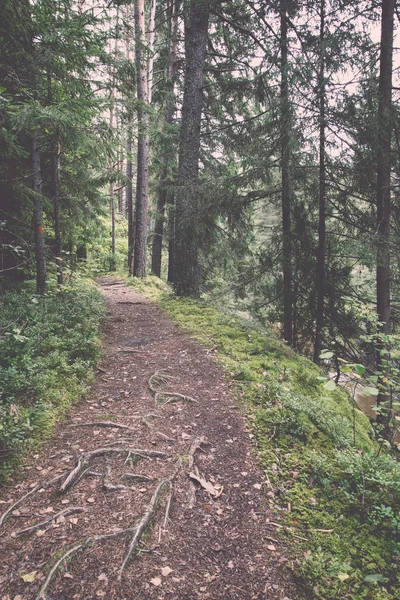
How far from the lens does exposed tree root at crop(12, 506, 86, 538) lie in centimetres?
263

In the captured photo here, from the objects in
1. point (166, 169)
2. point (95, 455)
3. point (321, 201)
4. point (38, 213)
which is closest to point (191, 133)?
point (321, 201)

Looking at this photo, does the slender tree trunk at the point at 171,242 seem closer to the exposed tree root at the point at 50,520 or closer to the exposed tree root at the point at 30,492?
the exposed tree root at the point at 30,492

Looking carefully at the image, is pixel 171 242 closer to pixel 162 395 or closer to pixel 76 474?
pixel 162 395

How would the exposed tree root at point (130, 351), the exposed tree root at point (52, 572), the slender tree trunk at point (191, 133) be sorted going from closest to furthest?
the exposed tree root at point (52, 572), the exposed tree root at point (130, 351), the slender tree trunk at point (191, 133)

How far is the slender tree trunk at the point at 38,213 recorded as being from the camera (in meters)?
7.06

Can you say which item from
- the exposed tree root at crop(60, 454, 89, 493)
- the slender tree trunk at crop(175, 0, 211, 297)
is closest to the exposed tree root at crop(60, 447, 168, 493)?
the exposed tree root at crop(60, 454, 89, 493)

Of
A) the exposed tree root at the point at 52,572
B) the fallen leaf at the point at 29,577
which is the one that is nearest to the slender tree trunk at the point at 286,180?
the exposed tree root at the point at 52,572

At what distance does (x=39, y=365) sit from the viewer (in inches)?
181

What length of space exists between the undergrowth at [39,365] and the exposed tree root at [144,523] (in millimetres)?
1475

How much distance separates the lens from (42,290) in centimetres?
769

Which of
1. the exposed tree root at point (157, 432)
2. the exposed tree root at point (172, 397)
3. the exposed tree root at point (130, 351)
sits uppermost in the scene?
the exposed tree root at point (130, 351)

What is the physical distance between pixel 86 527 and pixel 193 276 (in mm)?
8058

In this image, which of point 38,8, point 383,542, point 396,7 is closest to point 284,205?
point 396,7

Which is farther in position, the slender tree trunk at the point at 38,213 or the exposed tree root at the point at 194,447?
the slender tree trunk at the point at 38,213
